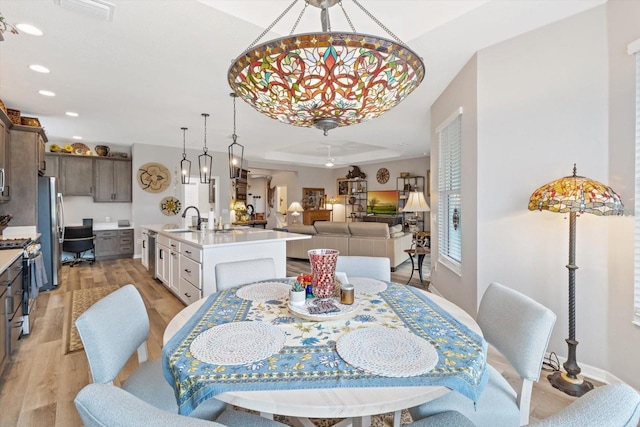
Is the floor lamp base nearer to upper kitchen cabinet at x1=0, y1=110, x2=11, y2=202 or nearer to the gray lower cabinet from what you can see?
upper kitchen cabinet at x1=0, y1=110, x2=11, y2=202

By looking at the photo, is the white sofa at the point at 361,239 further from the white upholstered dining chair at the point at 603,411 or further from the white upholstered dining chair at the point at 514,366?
the white upholstered dining chair at the point at 603,411

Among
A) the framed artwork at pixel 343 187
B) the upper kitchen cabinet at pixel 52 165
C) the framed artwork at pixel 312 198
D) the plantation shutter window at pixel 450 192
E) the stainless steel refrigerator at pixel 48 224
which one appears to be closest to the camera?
the plantation shutter window at pixel 450 192

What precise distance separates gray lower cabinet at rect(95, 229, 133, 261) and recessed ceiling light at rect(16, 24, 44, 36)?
5.12 metres

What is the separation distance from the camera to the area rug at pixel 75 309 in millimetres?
2865

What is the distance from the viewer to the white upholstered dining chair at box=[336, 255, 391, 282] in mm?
2352

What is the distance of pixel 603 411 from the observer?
656mm

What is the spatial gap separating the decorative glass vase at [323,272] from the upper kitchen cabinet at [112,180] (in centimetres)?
703

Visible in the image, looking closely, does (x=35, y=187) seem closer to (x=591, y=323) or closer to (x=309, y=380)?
(x=309, y=380)

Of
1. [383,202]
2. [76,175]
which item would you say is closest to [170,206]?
[76,175]

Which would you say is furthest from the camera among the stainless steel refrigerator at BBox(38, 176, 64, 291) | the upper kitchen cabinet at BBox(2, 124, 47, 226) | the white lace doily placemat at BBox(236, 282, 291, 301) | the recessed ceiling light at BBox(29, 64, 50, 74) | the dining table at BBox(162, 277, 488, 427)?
Result: the stainless steel refrigerator at BBox(38, 176, 64, 291)

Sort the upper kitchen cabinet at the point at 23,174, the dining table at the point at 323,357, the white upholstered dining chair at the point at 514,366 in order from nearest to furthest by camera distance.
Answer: the dining table at the point at 323,357, the white upholstered dining chair at the point at 514,366, the upper kitchen cabinet at the point at 23,174

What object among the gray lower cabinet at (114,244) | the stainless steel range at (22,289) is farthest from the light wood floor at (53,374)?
the gray lower cabinet at (114,244)

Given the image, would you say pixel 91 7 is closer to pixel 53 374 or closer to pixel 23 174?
pixel 53 374

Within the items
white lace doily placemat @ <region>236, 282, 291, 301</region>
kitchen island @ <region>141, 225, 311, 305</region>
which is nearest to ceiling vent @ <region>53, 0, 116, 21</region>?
kitchen island @ <region>141, 225, 311, 305</region>
